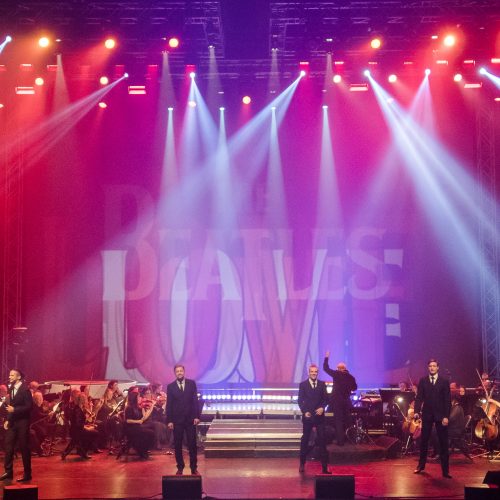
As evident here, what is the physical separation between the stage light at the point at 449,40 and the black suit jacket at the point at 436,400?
7392 millimetres

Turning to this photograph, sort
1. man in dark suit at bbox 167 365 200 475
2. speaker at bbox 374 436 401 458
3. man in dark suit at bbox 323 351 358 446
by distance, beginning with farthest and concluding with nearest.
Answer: man in dark suit at bbox 323 351 358 446 < speaker at bbox 374 436 401 458 < man in dark suit at bbox 167 365 200 475

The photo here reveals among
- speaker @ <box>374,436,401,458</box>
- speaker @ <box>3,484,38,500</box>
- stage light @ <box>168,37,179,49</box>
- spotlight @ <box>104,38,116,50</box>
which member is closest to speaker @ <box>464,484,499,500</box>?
speaker @ <box>3,484,38,500</box>

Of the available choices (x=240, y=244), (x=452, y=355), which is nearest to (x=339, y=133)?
(x=240, y=244)

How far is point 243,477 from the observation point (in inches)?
402

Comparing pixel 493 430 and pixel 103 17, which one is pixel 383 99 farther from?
pixel 493 430

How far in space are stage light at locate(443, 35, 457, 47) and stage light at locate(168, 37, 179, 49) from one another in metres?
5.42

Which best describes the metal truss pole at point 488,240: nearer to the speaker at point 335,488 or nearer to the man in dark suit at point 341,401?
the man in dark suit at point 341,401

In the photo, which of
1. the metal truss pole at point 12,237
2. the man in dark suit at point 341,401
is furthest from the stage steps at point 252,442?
the metal truss pole at point 12,237

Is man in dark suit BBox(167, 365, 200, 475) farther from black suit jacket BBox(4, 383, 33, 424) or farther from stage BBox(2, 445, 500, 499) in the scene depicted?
black suit jacket BBox(4, 383, 33, 424)

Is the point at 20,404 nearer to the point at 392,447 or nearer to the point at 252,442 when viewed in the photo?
the point at 252,442

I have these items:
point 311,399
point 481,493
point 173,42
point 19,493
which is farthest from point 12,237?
point 481,493

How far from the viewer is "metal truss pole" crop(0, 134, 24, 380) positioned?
1741 centimetres

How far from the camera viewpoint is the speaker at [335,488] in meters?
7.57

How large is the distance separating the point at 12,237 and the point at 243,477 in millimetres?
10354
